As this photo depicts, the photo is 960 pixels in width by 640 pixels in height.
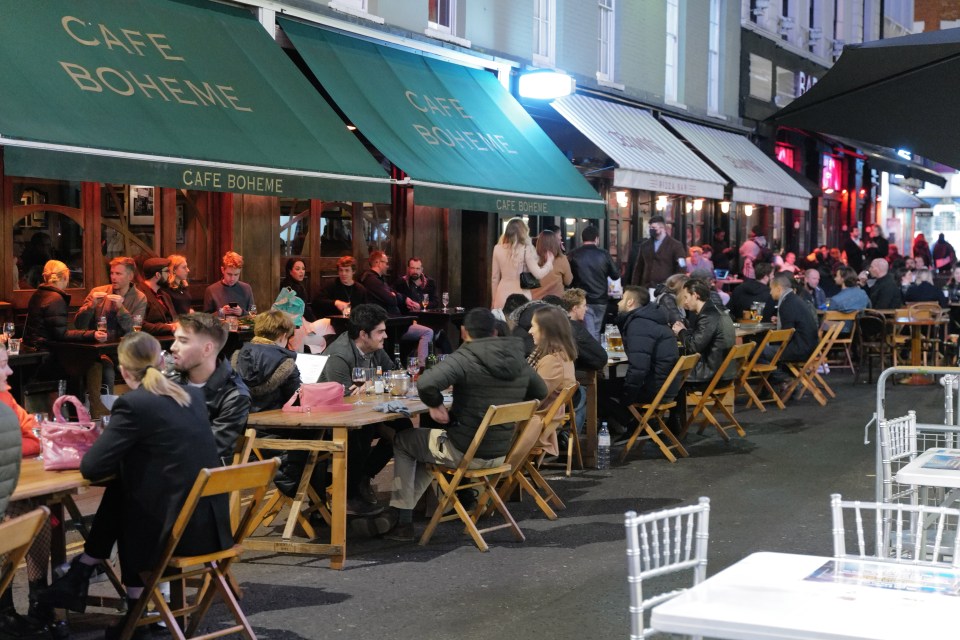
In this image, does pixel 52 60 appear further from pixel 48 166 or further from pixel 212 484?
pixel 212 484

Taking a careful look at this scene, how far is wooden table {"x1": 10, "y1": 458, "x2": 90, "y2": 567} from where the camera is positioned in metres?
5.72

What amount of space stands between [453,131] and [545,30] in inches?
177

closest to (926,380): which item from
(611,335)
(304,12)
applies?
(611,335)

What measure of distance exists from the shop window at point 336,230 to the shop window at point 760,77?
47.1 ft

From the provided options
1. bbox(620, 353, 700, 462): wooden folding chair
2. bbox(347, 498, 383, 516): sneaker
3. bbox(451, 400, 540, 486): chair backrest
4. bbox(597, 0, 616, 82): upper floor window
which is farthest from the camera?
bbox(597, 0, 616, 82): upper floor window

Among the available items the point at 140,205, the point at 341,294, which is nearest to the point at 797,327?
the point at 341,294

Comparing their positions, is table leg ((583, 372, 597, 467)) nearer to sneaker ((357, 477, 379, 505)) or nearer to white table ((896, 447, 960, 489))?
sneaker ((357, 477, 379, 505))

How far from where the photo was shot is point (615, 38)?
21.4 metres

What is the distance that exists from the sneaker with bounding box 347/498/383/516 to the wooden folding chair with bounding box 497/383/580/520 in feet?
2.97

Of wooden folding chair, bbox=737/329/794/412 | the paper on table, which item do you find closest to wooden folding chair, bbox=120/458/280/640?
the paper on table

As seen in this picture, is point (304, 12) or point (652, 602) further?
point (304, 12)

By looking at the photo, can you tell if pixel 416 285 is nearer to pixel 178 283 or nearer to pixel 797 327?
pixel 178 283

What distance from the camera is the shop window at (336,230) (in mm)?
15773

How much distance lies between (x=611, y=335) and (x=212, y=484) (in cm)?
870
